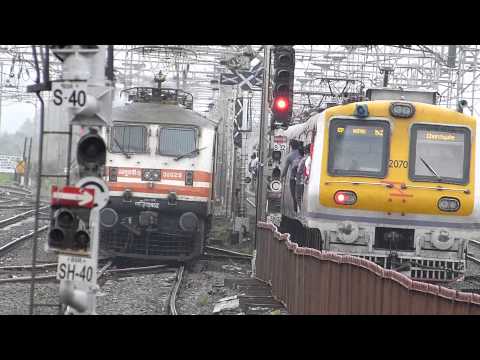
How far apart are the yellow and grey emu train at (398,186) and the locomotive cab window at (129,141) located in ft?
16.4

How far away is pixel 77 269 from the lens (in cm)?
561

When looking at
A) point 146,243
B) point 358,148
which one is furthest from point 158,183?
point 358,148

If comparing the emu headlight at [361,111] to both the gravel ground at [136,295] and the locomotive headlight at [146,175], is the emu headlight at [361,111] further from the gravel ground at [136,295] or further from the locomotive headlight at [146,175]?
the locomotive headlight at [146,175]

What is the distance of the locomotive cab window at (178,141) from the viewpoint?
48.7ft

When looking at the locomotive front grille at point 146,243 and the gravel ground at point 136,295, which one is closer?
the gravel ground at point 136,295

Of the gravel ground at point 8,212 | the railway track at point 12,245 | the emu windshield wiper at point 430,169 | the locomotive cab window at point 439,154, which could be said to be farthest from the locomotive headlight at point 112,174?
the gravel ground at point 8,212

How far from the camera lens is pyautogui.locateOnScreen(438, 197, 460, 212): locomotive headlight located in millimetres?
10594

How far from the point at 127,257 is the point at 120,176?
162 cm

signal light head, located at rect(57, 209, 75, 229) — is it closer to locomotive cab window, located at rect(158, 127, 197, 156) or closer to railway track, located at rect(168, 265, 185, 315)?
railway track, located at rect(168, 265, 185, 315)

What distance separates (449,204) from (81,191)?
646 cm

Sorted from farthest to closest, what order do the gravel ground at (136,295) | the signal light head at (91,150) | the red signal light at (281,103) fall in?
the red signal light at (281,103) → the gravel ground at (136,295) → the signal light head at (91,150)

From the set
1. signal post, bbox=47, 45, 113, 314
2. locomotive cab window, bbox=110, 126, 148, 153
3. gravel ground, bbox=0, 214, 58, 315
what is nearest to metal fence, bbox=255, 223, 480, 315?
signal post, bbox=47, 45, 113, 314

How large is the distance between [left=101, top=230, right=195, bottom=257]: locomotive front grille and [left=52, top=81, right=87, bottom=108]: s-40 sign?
9306 millimetres
